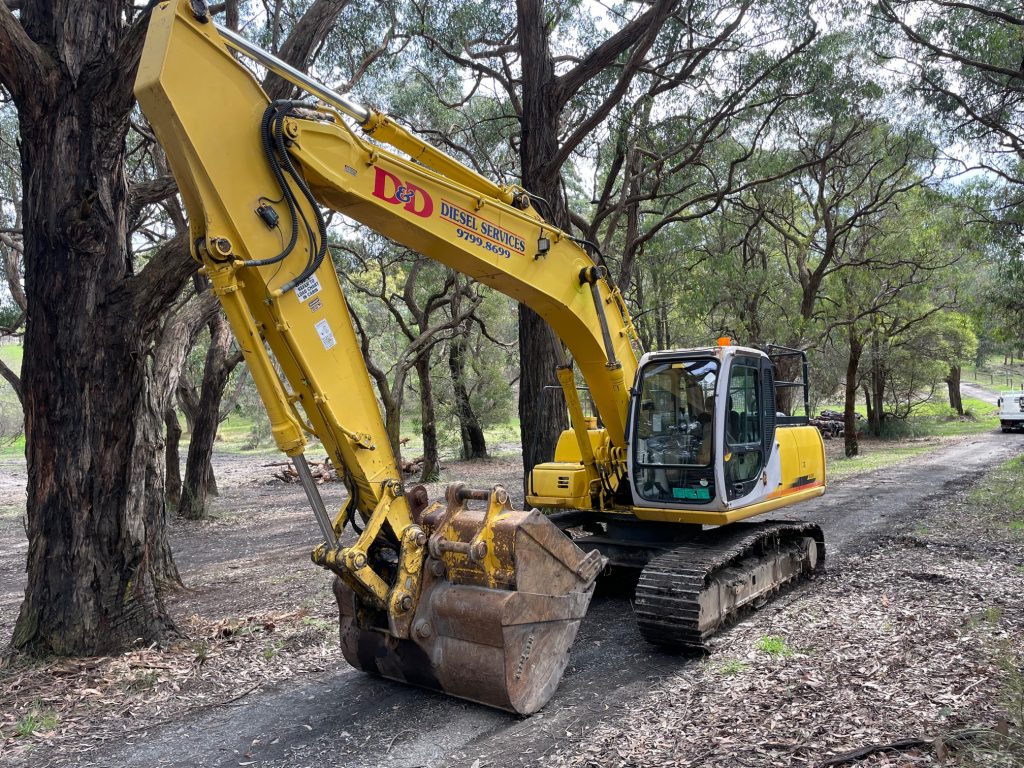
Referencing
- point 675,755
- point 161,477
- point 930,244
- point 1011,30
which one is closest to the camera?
point 675,755

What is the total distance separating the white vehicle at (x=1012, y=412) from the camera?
31.0 metres

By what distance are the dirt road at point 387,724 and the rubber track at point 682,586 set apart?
0.24 metres

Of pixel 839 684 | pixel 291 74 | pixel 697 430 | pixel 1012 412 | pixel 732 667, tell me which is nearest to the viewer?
pixel 291 74

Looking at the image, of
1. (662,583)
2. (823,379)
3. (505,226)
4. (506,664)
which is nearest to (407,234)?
(505,226)

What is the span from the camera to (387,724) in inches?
188

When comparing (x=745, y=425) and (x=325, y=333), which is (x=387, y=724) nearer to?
(x=325, y=333)

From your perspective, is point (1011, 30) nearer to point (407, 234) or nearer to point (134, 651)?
point (407, 234)

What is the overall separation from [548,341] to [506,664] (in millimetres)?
6374

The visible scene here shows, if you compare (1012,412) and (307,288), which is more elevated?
(307,288)

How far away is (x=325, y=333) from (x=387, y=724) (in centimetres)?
247

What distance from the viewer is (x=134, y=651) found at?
19.6 feet

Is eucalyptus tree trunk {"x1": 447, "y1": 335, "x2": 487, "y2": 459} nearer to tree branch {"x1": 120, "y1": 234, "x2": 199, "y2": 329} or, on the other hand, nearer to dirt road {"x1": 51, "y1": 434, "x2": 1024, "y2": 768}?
tree branch {"x1": 120, "y1": 234, "x2": 199, "y2": 329}

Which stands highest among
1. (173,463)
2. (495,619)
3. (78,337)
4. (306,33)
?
(306,33)

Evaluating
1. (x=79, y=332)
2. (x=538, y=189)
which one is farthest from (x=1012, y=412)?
(x=79, y=332)
